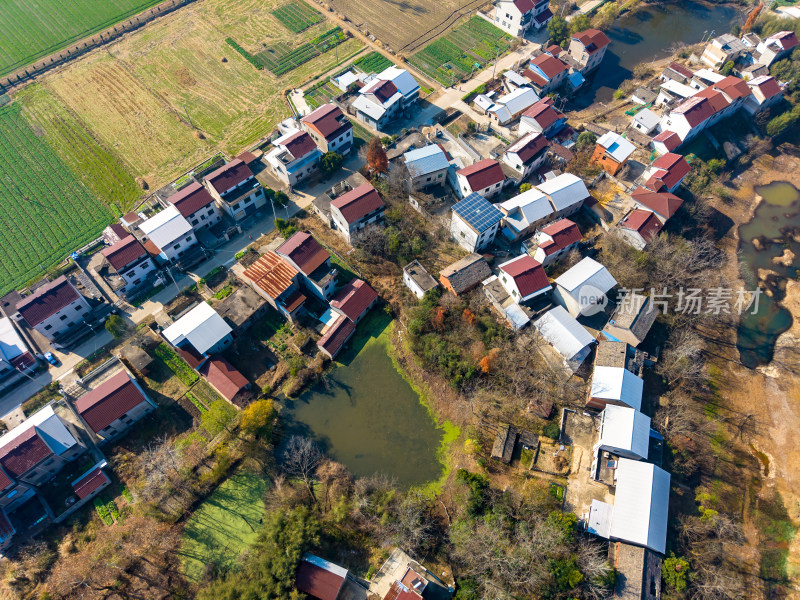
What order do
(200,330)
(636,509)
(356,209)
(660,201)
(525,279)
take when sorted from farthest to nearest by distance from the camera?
(660,201) < (356,209) < (525,279) < (200,330) < (636,509)

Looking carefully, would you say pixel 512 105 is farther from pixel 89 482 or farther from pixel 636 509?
pixel 89 482

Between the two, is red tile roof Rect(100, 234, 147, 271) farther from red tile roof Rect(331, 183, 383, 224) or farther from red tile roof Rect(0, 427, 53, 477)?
red tile roof Rect(331, 183, 383, 224)

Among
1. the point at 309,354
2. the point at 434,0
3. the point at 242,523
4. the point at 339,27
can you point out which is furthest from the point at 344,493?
the point at 434,0

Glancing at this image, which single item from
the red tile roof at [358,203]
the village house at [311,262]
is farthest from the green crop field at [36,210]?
the red tile roof at [358,203]

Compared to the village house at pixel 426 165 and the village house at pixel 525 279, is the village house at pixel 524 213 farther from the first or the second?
the village house at pixel 426 165

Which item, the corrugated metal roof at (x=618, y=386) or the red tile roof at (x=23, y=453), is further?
the corrugated metal roof at (x=618, y=386)

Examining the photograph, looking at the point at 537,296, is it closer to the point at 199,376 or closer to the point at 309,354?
the point at 309,354

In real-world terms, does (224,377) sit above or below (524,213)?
above

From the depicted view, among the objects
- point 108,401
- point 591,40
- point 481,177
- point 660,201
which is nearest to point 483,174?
point 481,177
